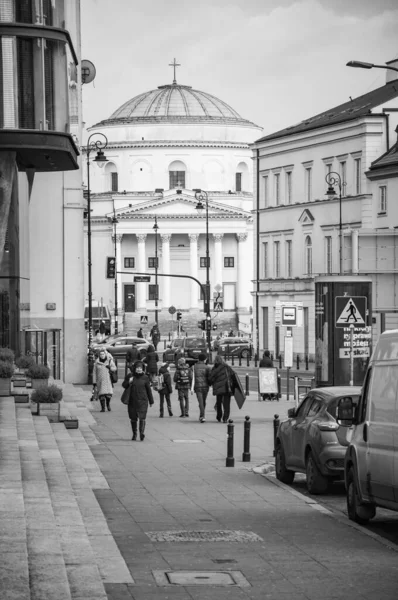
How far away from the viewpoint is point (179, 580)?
1372cm

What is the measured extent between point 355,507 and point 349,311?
61.6ft

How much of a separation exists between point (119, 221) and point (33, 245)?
96366mm

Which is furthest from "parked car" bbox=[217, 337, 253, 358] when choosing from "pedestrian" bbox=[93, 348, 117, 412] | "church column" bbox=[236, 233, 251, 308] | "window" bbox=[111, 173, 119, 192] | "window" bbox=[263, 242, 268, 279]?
"window" bbox=[111, 173, 119, 192]

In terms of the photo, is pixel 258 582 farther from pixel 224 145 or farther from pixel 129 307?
pixel 224 145

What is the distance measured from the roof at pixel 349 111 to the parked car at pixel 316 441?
5603 cm

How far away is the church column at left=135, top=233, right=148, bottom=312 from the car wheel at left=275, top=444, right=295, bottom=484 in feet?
404

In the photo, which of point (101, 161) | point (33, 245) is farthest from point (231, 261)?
point (33, 245)

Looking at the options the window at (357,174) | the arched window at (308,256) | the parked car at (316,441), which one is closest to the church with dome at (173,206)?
the arched window at (308,256)

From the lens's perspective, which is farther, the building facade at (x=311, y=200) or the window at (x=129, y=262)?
the window at (x=129, y=262)

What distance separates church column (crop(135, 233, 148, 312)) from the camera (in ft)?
487

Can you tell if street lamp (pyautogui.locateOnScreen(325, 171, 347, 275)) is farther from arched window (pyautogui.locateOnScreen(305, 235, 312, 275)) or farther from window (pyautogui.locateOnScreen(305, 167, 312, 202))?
arched window (pyautogui.locateOnScreen(305, 235, 312, 275))

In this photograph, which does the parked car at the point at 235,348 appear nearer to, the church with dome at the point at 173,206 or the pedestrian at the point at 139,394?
the church with dome at the point at 173,206

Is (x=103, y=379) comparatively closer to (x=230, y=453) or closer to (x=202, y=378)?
(x=202, y=378)

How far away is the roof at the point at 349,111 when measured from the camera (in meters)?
78.9
